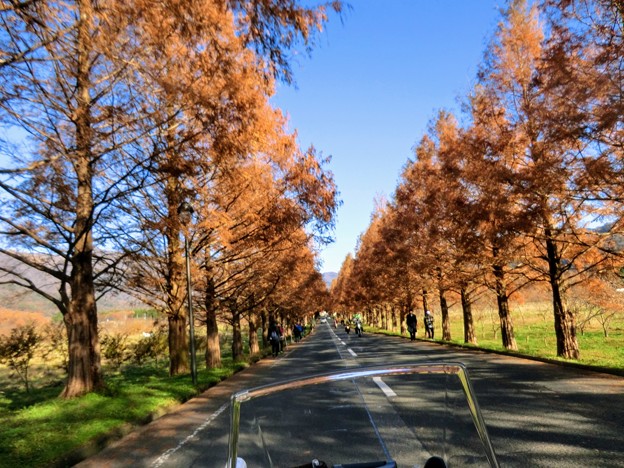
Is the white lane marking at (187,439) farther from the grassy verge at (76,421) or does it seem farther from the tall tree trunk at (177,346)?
the tall tree trunk at (177,346)

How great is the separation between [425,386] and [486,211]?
1372cm

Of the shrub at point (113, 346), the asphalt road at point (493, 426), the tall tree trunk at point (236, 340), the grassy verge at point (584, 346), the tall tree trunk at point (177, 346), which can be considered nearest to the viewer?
the asphalt road at point (493, 426)

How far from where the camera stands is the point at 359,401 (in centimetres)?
193

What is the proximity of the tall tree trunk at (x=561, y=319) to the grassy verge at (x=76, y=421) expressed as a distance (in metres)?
11.8

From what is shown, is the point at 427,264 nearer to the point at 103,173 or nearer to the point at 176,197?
the point at 176,197

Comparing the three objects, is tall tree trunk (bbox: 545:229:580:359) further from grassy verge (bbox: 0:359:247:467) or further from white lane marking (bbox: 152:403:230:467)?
grassy verge (bbox: 0:359:247:467)

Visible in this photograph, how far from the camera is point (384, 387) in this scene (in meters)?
1.94

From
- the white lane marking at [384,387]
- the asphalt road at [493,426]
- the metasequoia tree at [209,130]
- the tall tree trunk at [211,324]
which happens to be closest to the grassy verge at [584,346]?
the asphalt road at [493,426]

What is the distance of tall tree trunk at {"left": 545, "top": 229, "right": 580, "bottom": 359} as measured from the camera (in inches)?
601

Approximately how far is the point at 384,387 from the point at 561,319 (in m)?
15.9

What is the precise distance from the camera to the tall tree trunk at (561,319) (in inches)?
601

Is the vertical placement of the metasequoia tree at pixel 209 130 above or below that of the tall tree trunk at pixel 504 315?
above

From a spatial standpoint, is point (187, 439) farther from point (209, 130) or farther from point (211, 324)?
point (211, 324)

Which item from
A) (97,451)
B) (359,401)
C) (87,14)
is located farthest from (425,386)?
(97,451)
